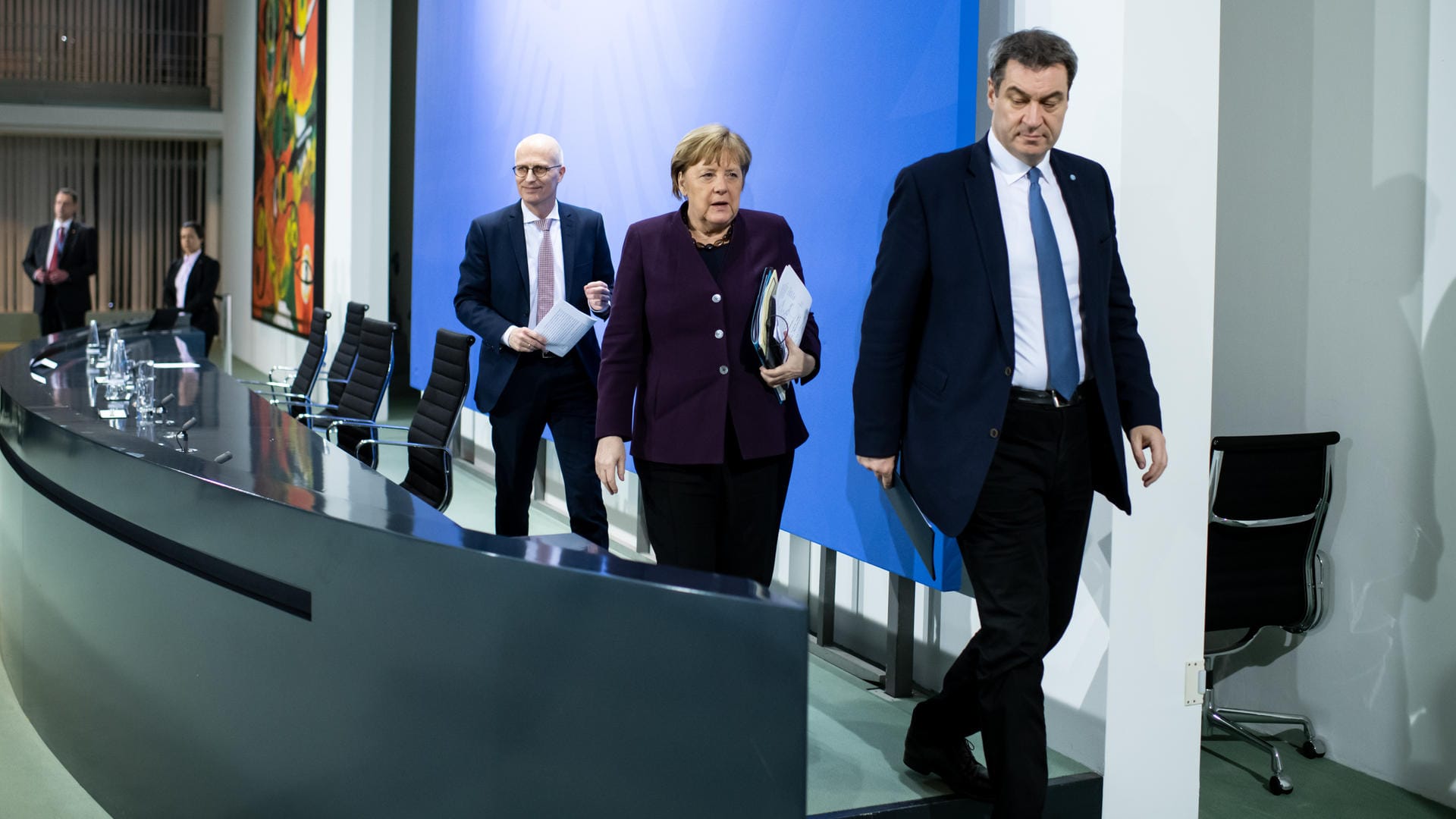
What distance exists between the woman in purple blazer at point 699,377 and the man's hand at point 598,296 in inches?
45.5

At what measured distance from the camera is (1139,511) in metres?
2.90

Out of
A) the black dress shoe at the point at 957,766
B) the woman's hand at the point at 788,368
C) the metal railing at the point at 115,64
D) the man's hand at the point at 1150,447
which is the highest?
the metal railing at the point at 115,64

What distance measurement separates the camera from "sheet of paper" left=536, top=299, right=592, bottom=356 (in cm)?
371

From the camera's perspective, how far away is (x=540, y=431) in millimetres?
3986

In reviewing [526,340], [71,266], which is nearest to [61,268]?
[71,266]

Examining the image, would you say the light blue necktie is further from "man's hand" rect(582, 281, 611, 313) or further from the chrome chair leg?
"man's hand" rect(582, 281, 611, 313)

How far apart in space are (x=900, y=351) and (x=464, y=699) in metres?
1.17

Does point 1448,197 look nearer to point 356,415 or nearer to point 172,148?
point 356,415

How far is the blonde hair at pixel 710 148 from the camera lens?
2545 mm

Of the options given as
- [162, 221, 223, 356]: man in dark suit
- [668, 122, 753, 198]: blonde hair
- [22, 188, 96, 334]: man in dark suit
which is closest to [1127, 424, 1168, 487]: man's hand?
[668, 122, 753, 198]: blonde hair

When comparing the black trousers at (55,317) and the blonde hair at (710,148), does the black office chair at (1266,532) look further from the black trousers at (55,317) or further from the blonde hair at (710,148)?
the black trousers at (55,317)

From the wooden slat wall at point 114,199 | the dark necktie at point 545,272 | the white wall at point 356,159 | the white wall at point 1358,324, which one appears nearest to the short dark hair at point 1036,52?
the white wall at point 1358,324

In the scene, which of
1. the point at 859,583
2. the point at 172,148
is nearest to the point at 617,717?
the point at 859,583

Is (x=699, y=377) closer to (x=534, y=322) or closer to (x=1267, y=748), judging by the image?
(x=534, y=322)
